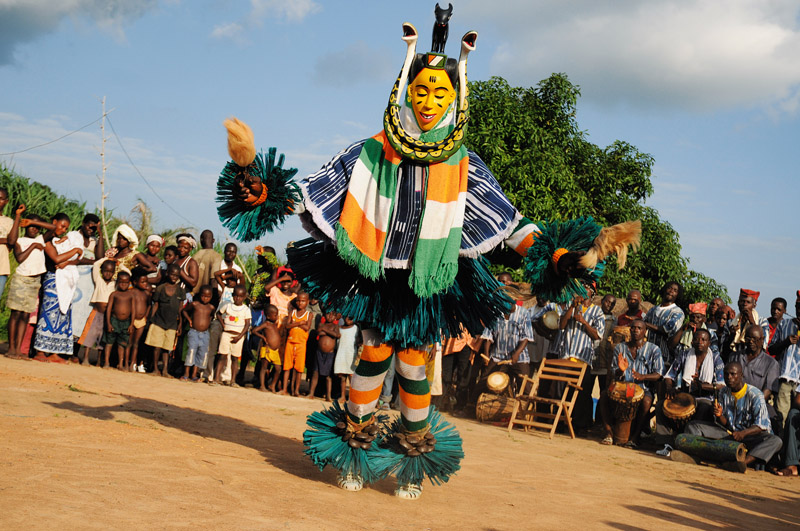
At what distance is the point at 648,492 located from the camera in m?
5.95

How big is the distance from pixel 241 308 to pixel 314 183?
6.73 metres

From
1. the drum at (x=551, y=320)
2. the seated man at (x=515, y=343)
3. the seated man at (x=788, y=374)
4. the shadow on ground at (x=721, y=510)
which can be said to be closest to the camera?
the shadow on ground at (x=721, y=510)

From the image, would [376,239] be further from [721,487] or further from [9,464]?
[721,487]

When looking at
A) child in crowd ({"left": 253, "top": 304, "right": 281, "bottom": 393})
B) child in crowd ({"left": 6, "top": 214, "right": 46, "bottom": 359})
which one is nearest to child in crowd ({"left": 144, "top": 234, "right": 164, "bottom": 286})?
child in crowd ({"left": 6, "top": 214, "right": 46, "bottom": 359})

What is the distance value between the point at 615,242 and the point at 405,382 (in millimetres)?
1599

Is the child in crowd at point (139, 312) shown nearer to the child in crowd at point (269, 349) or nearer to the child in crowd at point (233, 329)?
the child in crowd at point (233, 329)

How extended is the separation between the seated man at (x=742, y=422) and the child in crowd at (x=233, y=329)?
618 cm

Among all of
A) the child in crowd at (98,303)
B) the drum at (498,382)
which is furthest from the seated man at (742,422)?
the child in crowd at (98,303)

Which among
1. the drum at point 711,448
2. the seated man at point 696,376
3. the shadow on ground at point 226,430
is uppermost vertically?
the seated man at point 696,376

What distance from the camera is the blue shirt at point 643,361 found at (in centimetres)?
959

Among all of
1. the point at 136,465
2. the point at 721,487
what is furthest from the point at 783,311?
the point at 136,465

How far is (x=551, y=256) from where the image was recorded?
177 inches

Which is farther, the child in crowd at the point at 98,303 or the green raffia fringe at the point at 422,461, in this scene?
the child in crowd at the point at 98,303

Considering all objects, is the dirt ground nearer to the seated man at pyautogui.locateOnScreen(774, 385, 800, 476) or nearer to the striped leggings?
the seated man at pyautogui.locateOnScreen(774, 385, 800, 476)
